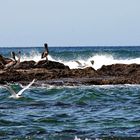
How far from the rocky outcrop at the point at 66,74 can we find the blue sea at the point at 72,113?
115 cm

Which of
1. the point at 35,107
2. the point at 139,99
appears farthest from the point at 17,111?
the point at 139,99

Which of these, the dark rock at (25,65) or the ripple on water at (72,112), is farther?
the dark rock at (25,65)

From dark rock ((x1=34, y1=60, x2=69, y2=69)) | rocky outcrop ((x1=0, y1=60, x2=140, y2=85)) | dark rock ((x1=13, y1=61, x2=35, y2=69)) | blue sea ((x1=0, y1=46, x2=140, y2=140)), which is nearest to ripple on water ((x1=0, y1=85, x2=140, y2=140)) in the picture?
blue sea ((x1=0, y1=46, x2=140, y2=140))

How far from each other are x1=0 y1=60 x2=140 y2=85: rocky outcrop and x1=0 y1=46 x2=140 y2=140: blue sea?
1.15 meters

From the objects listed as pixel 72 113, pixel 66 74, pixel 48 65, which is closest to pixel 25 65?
pixel 48 65

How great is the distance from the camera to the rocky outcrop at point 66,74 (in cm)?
3014

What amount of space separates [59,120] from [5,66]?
14687 millimetres

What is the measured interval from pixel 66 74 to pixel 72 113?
11915 mm

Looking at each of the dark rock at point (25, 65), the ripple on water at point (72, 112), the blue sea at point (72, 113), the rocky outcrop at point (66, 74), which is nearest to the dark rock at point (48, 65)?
the rocky outcrop at point (66, 74)

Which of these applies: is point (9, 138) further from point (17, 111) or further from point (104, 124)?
point (17, 111)

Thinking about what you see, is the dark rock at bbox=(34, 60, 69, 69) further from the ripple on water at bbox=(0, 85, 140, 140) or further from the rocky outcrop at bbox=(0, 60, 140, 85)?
the ripple on water at bbox=(0, 85, 140, 140)

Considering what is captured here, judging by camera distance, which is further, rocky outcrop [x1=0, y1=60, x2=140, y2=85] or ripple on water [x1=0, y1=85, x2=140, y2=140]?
rocky outcrop [x1=0, y1=60, x2=140, y2=85]

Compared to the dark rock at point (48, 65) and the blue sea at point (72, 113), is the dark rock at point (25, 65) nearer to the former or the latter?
the dark rock at point (48, 65)

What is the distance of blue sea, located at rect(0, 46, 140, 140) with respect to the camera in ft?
54.2
